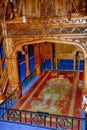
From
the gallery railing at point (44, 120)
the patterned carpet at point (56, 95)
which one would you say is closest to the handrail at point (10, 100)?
the patterned carpet at point (56, 95)

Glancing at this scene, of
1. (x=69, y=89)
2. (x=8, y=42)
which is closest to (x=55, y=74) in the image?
(x=69, y=89)

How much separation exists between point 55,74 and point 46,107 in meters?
3.65

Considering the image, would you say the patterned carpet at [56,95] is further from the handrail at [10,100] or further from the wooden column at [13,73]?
the wooden column at [13,73]

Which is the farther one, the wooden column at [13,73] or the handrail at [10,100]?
the wooden column at [13,73]

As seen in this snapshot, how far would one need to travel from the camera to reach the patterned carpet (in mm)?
6012

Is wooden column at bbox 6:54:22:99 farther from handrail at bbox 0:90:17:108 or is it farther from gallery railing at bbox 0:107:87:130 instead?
gallery railing at bbox 0:107:87:130

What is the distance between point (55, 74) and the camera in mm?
9609

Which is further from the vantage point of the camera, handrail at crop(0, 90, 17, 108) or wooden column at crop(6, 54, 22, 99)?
wooden column at crop(6, 54, 22, 99)

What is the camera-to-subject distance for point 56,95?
7.04m

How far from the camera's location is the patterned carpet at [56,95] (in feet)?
19.7

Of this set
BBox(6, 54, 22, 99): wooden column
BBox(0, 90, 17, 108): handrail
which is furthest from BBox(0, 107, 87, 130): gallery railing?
BBox(6, 54, 22, 99): wooden column

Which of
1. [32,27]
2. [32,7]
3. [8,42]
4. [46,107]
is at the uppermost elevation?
[32,7]

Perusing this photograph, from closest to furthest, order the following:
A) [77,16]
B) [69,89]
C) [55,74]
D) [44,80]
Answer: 1. [77,16]
2. [69,89]
3. [44,80]
4. [55,74]

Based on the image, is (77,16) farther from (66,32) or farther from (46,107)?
(46,107)
